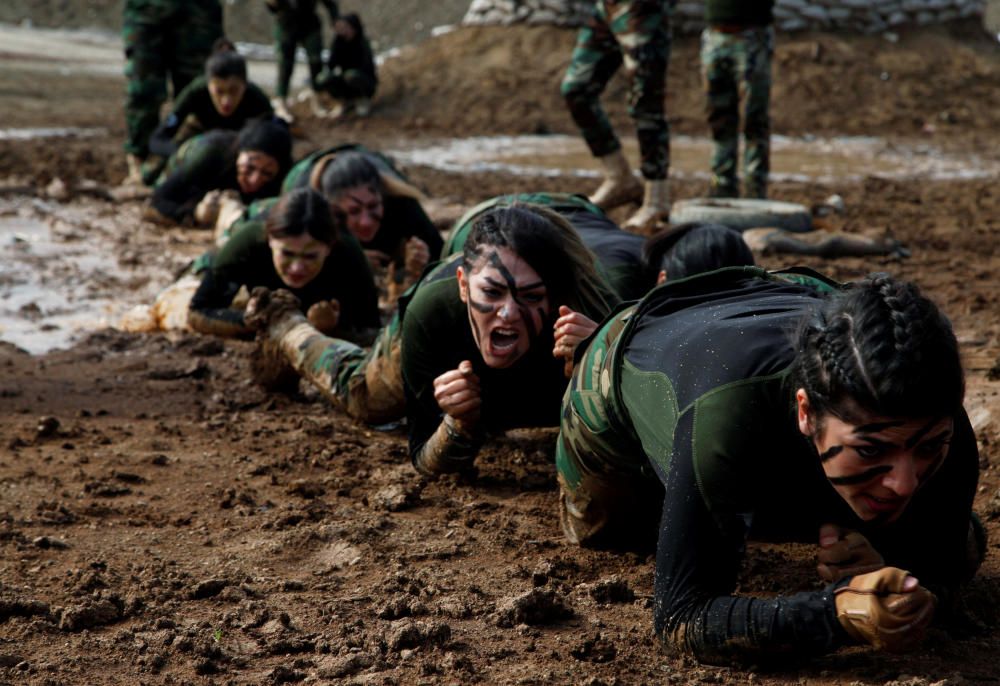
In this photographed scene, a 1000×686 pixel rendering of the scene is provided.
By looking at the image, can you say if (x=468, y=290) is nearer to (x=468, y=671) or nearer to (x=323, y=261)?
(x=468, y=671)

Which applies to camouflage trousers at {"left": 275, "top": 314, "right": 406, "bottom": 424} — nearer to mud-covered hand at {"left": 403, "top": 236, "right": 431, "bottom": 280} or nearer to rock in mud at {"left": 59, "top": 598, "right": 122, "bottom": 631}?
mud-covered hand at {"left": 403, "top": 236, "right": 431, "bottom": 280}

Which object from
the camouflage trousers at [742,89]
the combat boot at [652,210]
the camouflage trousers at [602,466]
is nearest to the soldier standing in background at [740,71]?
the camouflage trousers at [742,89]

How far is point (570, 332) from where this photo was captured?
3410 millimetres

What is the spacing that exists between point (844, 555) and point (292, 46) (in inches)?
495

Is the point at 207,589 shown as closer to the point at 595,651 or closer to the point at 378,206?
the point at 595,651

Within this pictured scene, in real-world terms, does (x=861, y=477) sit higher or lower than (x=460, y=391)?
higher

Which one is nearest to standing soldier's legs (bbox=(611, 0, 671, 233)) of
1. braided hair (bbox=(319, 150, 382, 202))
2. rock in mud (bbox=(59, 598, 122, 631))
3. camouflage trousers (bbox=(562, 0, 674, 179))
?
camouflage trousers (bbox=(562, 0, 674, 179))

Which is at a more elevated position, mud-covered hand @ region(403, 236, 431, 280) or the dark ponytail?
the dark ponytail

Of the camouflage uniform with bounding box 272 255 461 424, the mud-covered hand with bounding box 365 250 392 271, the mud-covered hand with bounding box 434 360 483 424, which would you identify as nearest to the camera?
the mud-covered hand with bounding box 434 360 483 424

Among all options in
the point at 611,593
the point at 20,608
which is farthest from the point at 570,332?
the point at 20,608

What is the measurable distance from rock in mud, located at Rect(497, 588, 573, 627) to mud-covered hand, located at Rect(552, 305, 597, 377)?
0.70 m

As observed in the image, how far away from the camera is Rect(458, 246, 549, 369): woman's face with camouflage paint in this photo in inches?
138

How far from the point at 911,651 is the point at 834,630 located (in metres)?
0.42

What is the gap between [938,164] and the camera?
36.1 ft
